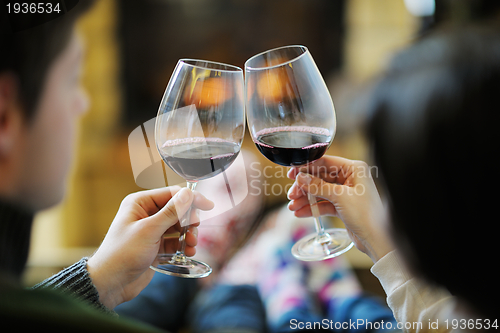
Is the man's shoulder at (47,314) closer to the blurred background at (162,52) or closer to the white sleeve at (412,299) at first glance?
the white sleeve at (412,299)

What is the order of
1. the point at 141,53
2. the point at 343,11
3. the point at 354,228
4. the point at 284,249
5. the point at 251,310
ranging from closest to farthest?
the point at 354,228, the point at 251,310, the point at 284,249, the point at 343,11, the point at 141,53

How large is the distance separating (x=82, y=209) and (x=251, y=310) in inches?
59.4

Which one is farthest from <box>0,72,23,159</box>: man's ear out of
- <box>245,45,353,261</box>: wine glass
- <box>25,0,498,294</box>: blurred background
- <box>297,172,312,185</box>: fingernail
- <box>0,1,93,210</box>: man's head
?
<box>25,0,498,294</box>: blurred background

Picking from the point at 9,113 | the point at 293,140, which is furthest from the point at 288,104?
the point at 9,113

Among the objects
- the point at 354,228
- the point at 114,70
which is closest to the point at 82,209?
the point at 114,70

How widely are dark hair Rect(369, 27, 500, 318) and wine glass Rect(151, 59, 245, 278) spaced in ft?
0.82

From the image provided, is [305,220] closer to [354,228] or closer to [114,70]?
[354,228]

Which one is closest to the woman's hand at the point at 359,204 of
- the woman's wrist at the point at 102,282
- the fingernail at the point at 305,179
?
the fingernail at the point at 305,179

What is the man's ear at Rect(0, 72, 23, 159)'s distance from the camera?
0.44 metres

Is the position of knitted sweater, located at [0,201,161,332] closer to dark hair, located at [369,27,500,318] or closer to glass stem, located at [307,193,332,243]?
dark hair, located at [369,27,500,318]

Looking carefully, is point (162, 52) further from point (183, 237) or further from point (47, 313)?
point (47, 313)

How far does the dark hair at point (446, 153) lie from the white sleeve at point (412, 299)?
17cm

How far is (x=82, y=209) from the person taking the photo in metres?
2.28

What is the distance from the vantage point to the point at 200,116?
553 mm
